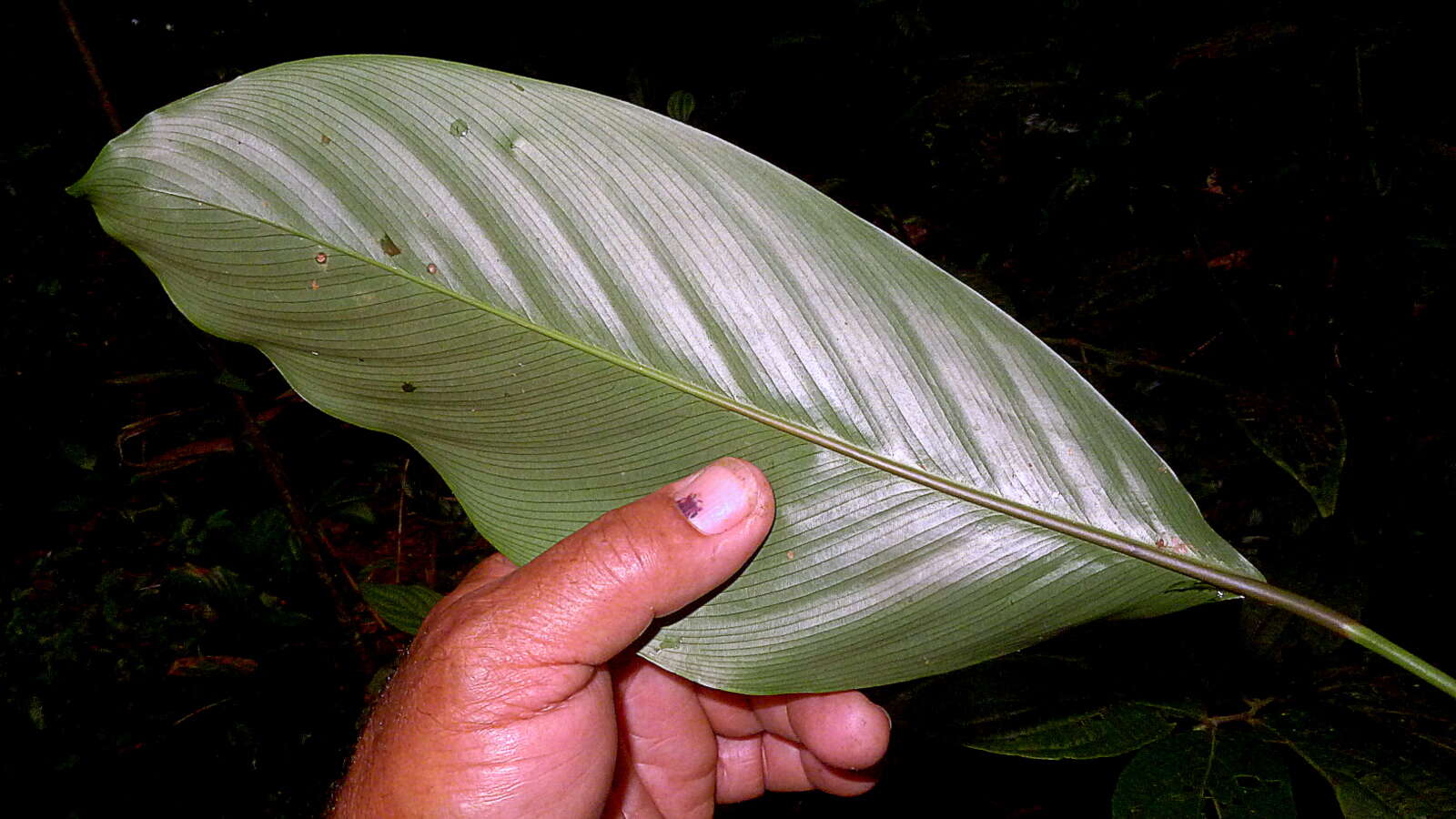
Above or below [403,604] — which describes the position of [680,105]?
above

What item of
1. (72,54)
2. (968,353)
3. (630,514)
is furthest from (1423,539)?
(72,54)

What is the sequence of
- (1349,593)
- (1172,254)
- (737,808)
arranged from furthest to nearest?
1. (737,808)
2. (1172,254)
3. (1349,593)

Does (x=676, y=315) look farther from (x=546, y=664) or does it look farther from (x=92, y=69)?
(x=92, y=69)

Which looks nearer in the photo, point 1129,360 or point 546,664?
point 546,664

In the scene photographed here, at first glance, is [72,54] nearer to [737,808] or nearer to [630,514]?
[630,514]

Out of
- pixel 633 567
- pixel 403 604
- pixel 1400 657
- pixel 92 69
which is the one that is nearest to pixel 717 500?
pixel 633 567

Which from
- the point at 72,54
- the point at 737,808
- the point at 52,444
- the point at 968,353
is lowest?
the point at 737,808

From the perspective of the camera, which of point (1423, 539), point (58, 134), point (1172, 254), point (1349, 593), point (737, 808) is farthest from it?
point (58, 134)

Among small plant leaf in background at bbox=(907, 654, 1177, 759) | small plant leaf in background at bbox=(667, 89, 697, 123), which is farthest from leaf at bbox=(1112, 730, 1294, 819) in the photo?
small plant leaf in background at bbox=(667, 89, 697, 123)
